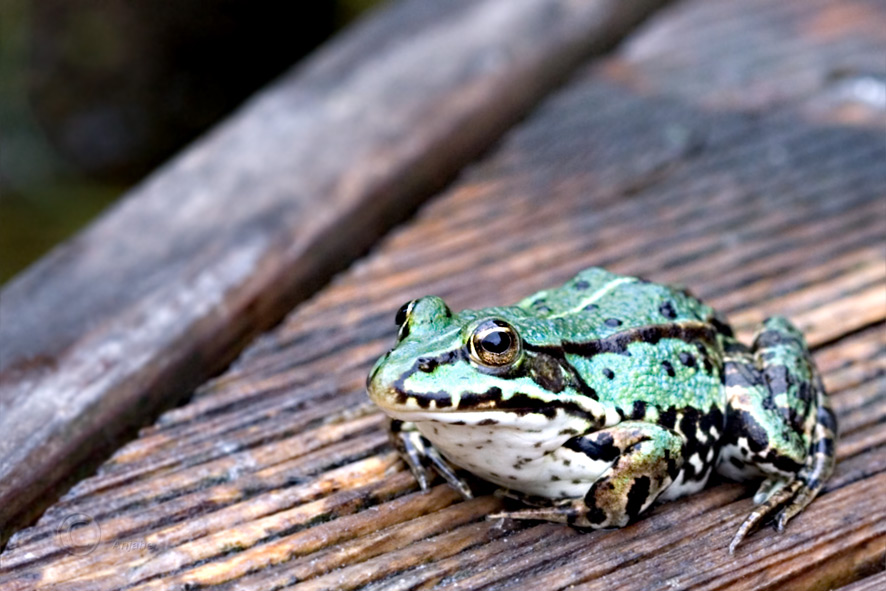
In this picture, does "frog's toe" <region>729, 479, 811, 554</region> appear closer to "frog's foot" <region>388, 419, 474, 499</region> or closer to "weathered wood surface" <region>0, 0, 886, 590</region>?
"weathered wood surface" <region>0, 0, 886, 590</region>

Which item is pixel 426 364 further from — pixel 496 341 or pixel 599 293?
pixel 599 293

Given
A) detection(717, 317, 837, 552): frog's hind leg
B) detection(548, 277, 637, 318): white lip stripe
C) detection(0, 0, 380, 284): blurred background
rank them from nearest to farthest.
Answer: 1. detection(717, 317, 837, 552): frog's hind leg
2. detection(548, 277, 637, 318): white lip stripe
3. detection(0, 0, 380, 284): blurred background

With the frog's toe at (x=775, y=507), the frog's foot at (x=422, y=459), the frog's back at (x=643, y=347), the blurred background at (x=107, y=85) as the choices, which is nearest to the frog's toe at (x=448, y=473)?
the frog's foot at (x=422, y=459)

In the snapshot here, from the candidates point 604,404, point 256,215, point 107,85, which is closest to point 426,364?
point 604,404

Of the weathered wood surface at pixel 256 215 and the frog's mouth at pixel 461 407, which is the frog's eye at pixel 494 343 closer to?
the frog's mouth at pixel 461 407

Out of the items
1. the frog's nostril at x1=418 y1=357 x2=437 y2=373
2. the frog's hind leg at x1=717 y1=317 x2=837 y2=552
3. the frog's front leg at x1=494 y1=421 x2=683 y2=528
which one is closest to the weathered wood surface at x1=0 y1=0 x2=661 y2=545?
the frog's nostril at x1=418 y1=357 x2=437 y2=373

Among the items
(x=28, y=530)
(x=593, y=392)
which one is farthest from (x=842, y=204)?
(x=28, y=530)
